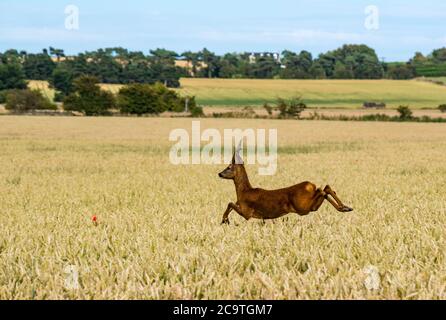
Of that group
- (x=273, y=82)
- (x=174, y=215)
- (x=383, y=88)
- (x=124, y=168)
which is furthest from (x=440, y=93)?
(x=174, y=215)

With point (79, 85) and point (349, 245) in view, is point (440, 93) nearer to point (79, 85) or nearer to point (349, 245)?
point (79, 85)

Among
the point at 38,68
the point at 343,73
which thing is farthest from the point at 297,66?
the point at 38,68

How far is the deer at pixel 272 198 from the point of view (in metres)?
6.16

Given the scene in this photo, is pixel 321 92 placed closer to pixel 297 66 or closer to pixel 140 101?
pixel 297 66

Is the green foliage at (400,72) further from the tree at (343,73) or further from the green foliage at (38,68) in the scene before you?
the green foliage at (38,68)

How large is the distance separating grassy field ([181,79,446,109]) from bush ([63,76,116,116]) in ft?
94.9

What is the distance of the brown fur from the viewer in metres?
6.16

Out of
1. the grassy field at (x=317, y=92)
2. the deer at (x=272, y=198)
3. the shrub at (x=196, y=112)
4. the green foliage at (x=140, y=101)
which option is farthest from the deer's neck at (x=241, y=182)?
the grassy field at (x=317, y=92)

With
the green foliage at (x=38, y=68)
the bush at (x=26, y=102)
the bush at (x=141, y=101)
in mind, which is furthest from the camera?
the green foliage at (x=38, y=68)

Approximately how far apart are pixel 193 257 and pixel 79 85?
342 feet

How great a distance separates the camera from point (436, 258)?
5.79 m

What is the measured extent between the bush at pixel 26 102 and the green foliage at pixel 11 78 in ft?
92.7

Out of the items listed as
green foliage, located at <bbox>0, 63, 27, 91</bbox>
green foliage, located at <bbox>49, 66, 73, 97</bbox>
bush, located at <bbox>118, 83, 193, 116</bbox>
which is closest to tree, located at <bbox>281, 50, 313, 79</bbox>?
green foliage, located at <bbox>49, 66, 73, 97</bbox>

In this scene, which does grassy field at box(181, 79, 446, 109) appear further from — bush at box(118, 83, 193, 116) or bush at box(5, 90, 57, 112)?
bush at box(5, 90, 57, 112)
